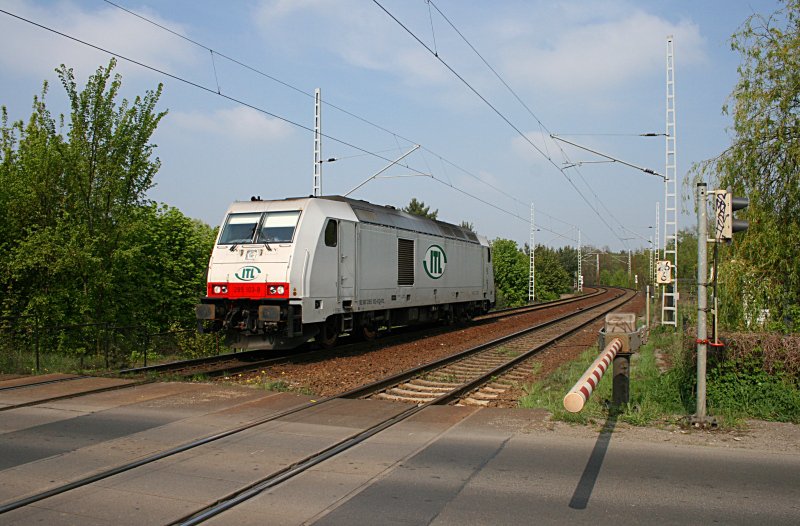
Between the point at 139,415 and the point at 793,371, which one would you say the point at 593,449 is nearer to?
the point at 793,371

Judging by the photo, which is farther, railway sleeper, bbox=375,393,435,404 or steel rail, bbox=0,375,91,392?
steel rail, bbox=0,375,91,392

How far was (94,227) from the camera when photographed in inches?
652

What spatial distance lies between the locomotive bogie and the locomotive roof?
0.04m

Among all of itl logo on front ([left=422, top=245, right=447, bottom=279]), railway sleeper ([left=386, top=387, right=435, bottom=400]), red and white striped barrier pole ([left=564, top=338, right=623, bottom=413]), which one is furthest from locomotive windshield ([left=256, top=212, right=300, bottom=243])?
red and white striped barrier pole ([left=564, top=338, right=623, bottom=413])

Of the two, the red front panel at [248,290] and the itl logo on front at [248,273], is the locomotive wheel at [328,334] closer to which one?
the red front panel at [248,290]

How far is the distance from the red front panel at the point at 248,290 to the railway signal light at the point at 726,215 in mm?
8822

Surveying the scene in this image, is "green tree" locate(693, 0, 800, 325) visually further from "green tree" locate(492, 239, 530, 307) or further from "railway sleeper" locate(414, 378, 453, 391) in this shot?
"green tree" locate(492, 239, 530, 307)

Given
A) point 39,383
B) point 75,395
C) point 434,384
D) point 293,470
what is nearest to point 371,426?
point 293,470

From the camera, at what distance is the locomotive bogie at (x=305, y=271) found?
45.8ft

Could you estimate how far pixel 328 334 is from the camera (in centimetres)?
1594

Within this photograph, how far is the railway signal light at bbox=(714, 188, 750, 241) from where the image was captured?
24.2ft

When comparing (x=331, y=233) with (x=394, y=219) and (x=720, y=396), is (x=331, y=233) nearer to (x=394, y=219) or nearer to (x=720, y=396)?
(x=394, y=219)

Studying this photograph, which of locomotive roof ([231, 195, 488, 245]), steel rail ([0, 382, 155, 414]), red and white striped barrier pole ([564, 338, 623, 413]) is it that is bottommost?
steel rail ([0, 382, 155, 414])

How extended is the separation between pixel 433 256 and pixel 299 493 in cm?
1591
